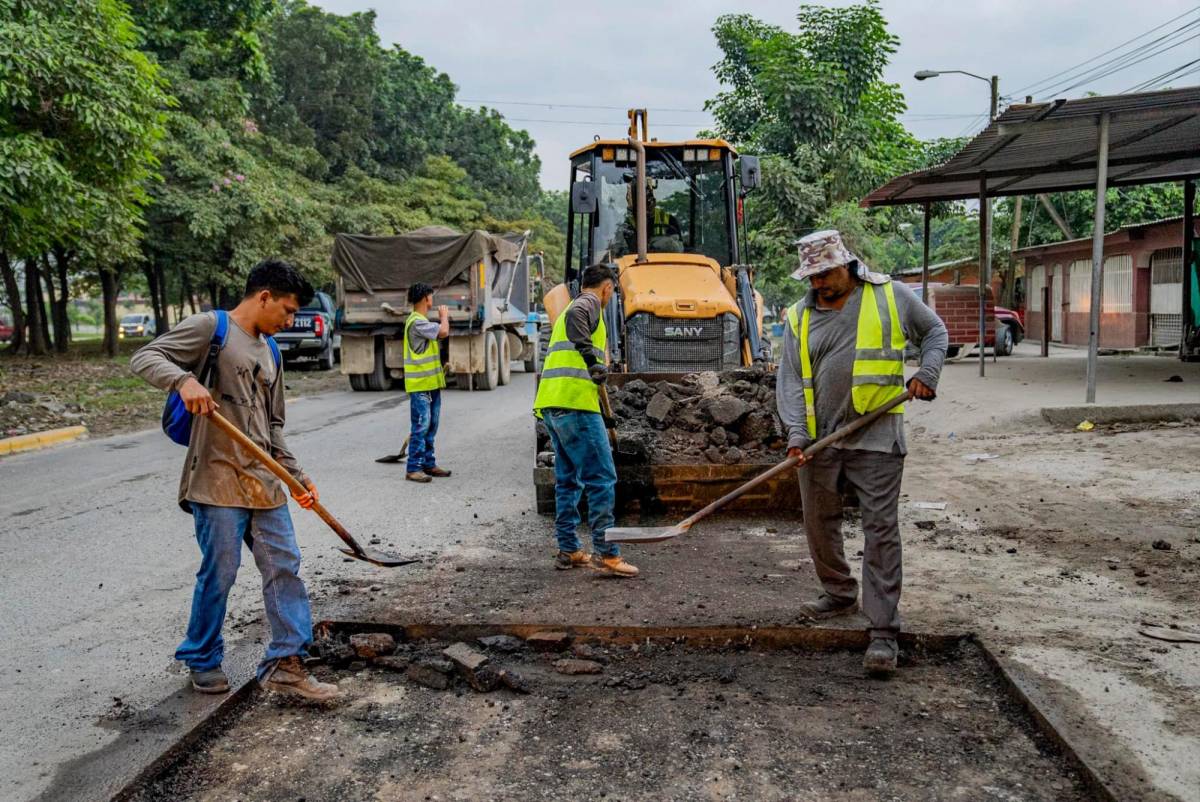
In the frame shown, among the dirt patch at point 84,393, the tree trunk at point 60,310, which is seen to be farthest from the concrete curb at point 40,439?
the tree trunk at point 60,310

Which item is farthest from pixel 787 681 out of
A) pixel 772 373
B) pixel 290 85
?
pixel 290 85

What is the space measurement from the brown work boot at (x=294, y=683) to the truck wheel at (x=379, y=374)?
46.3ft

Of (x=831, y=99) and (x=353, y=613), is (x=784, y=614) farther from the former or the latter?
(x=831, y=99)

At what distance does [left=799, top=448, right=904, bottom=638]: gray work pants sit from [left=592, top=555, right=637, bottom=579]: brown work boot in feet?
3.95

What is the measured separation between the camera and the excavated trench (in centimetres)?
316

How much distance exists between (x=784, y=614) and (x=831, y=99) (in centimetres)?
2048

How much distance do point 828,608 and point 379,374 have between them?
1405cm

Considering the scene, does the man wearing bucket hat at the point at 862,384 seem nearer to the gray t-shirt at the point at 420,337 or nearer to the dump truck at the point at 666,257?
the dump truck at the point at 666,257

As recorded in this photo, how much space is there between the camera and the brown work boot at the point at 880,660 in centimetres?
406

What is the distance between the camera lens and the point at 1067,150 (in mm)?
12672

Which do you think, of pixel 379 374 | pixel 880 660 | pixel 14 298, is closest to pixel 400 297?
pixel 379 374

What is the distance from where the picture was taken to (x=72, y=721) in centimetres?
369

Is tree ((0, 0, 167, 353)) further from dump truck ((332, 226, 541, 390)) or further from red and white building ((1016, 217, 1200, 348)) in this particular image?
A: red and white building ((1016, 217, 1200, 348))

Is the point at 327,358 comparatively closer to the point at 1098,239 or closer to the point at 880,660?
the point at 1098,239
